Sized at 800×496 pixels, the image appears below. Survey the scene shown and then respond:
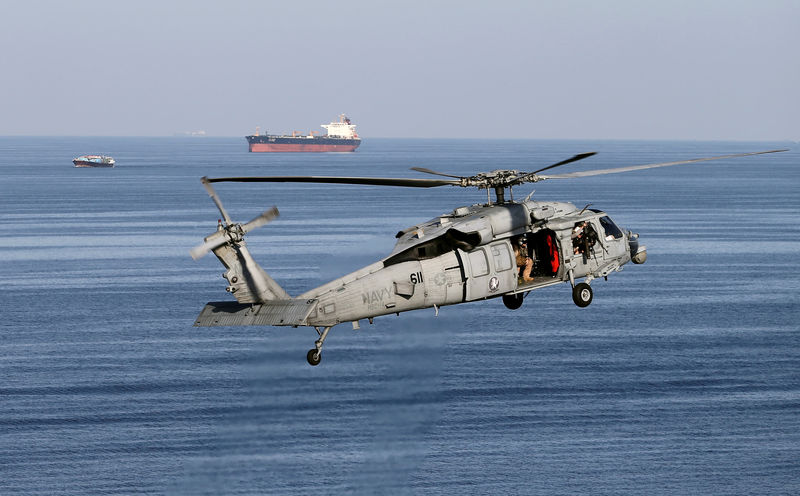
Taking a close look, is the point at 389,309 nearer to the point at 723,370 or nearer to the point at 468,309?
the point at 723,370

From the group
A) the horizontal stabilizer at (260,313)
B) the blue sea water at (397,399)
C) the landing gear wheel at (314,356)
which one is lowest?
the blue sea water at (397,399)

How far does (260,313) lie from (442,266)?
217 inches

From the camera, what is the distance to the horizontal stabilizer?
95.1ft

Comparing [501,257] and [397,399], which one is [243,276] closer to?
[501,257]

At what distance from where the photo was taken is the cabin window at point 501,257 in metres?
31.9

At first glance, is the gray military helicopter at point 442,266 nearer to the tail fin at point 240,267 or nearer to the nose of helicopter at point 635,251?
the tail fin at point 240,267

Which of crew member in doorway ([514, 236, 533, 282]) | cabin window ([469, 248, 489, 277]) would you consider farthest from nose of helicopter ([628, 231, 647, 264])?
cabin window ([469, 248, 489, 277])

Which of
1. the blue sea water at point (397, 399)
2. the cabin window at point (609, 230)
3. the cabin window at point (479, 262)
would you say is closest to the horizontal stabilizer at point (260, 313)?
the cabin window at point (479, 262)

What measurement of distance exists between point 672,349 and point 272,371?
115798mm

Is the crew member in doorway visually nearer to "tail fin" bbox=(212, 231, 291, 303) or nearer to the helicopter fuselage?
the helicopter fuselage

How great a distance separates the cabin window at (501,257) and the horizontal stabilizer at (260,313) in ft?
18.7

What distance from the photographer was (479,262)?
104ft

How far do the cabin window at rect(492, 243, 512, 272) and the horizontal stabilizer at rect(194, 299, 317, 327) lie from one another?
5.71 m

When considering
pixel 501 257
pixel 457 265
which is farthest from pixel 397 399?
pixel 457 265
